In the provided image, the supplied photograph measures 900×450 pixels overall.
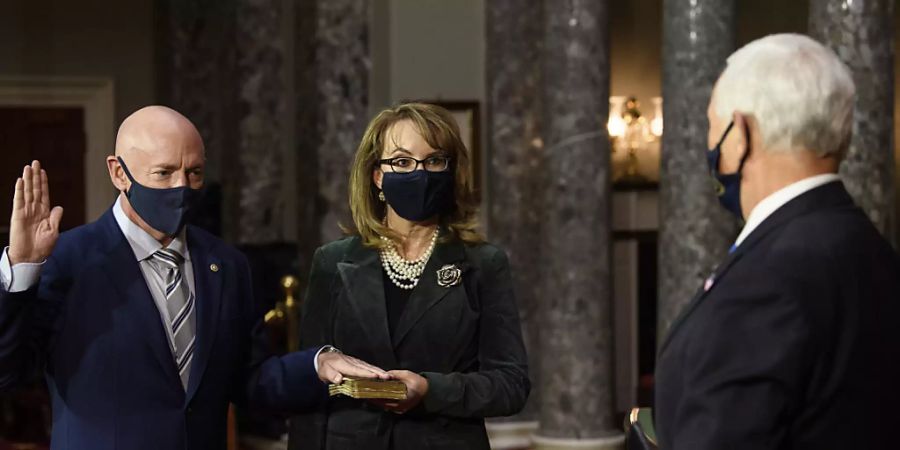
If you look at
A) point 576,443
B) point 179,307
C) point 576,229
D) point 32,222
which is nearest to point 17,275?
point 32,222

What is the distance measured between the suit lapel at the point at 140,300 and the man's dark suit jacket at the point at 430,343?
49 cm

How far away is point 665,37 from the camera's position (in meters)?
7.07

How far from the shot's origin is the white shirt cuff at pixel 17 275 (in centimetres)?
269

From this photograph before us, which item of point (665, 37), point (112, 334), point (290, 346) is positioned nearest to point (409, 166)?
point (112, 334)

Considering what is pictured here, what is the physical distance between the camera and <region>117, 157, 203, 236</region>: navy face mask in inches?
113

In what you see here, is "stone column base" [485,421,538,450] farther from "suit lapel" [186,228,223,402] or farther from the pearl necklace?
"suit lapel" [186,228,223,402]

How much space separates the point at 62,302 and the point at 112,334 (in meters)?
0.13

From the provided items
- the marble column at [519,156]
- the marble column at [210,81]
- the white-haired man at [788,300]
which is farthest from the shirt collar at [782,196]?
the marble column at [210,81]

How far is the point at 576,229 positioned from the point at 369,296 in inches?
178

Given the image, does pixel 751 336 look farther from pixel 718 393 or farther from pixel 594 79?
pixel 594 79

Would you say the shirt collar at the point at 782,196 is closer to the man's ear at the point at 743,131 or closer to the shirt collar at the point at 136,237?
the man's ear at the point at 743,131

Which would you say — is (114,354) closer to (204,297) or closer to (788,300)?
(204,297)

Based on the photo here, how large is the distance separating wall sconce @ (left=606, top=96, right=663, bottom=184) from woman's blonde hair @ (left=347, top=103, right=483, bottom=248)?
8.75 meters

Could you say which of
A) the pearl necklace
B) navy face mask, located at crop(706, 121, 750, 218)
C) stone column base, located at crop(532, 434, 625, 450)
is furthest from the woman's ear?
stone column base, located at crop(532, 434, 625, 450)
